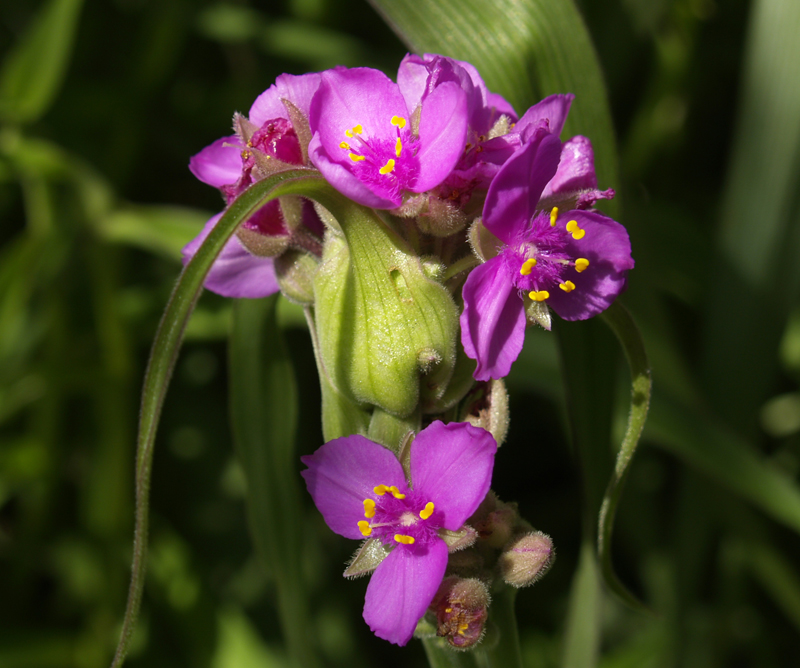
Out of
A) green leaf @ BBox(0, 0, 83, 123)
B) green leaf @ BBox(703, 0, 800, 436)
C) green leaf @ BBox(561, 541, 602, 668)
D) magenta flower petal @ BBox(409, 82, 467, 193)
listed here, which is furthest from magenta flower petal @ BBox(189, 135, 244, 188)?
green leaf @ BBox(703, 0, 800, 436)

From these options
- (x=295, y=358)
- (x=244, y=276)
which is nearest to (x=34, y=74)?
(x=295, y=358)

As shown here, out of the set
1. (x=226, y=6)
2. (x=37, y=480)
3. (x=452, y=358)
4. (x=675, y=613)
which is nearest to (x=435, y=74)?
(x=452, y=358)

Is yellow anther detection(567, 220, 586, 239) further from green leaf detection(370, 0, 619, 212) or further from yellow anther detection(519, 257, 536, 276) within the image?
green leaf detection(370, 0, 619, 212)

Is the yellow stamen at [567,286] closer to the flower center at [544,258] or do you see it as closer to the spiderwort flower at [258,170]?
the flower center at [544,258]

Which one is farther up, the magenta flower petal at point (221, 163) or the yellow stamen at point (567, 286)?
the yellow stamen at point (567, 286)

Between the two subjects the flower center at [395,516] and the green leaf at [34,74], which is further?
the green leaf at [34,74]

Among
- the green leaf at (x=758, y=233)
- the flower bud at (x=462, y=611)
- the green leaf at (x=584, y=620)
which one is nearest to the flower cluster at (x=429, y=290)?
the flower bud at (x=462, y=611)

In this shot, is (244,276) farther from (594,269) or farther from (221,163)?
(594,269)
